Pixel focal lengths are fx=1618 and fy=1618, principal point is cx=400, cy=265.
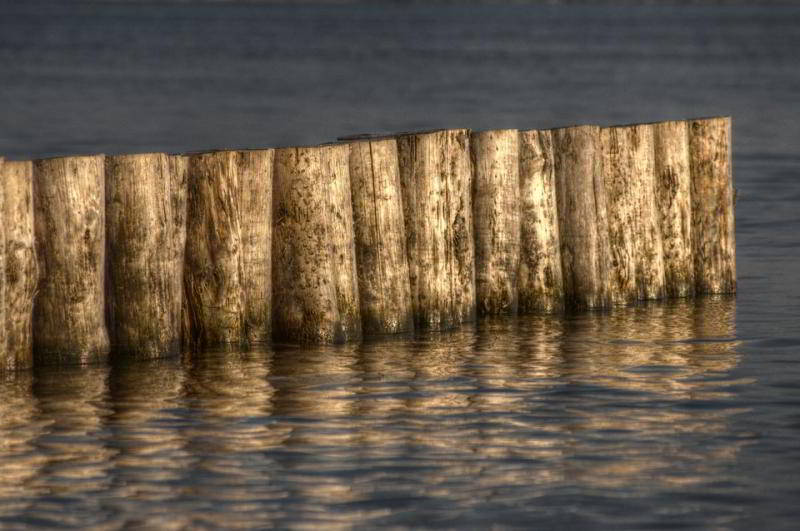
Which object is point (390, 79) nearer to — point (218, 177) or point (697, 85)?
point (697, 85)

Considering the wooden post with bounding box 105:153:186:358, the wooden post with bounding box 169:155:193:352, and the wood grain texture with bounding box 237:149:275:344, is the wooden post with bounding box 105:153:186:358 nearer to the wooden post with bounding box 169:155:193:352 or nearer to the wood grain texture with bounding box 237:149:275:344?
the wooden post with bounding box 169:155:193:352

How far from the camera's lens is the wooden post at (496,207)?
12234 millimetres

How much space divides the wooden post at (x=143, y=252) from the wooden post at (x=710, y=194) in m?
4.66

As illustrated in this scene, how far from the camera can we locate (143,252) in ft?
35.2

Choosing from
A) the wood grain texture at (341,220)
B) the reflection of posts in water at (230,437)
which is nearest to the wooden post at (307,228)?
the wood grain texture at (341,220)

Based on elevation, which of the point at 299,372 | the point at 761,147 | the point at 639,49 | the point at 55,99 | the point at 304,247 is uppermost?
the point at 639,49

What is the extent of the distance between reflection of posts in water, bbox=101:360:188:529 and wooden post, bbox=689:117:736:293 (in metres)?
4.83

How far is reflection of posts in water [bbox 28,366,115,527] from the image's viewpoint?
794cm

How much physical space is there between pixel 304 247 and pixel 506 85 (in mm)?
37884

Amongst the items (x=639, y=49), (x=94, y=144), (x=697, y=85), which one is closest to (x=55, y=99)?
(x=94, y=144)

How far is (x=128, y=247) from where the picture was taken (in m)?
10.7

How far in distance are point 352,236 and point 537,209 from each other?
1814 millimetres

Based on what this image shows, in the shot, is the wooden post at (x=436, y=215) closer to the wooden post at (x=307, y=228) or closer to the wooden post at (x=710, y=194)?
the wooden post at (x=307, y=228)

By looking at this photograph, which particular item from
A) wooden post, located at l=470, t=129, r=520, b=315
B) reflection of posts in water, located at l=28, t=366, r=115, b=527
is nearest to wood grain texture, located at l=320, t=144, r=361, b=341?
wooden post, located at l=470, t=129, r=520, b=315
